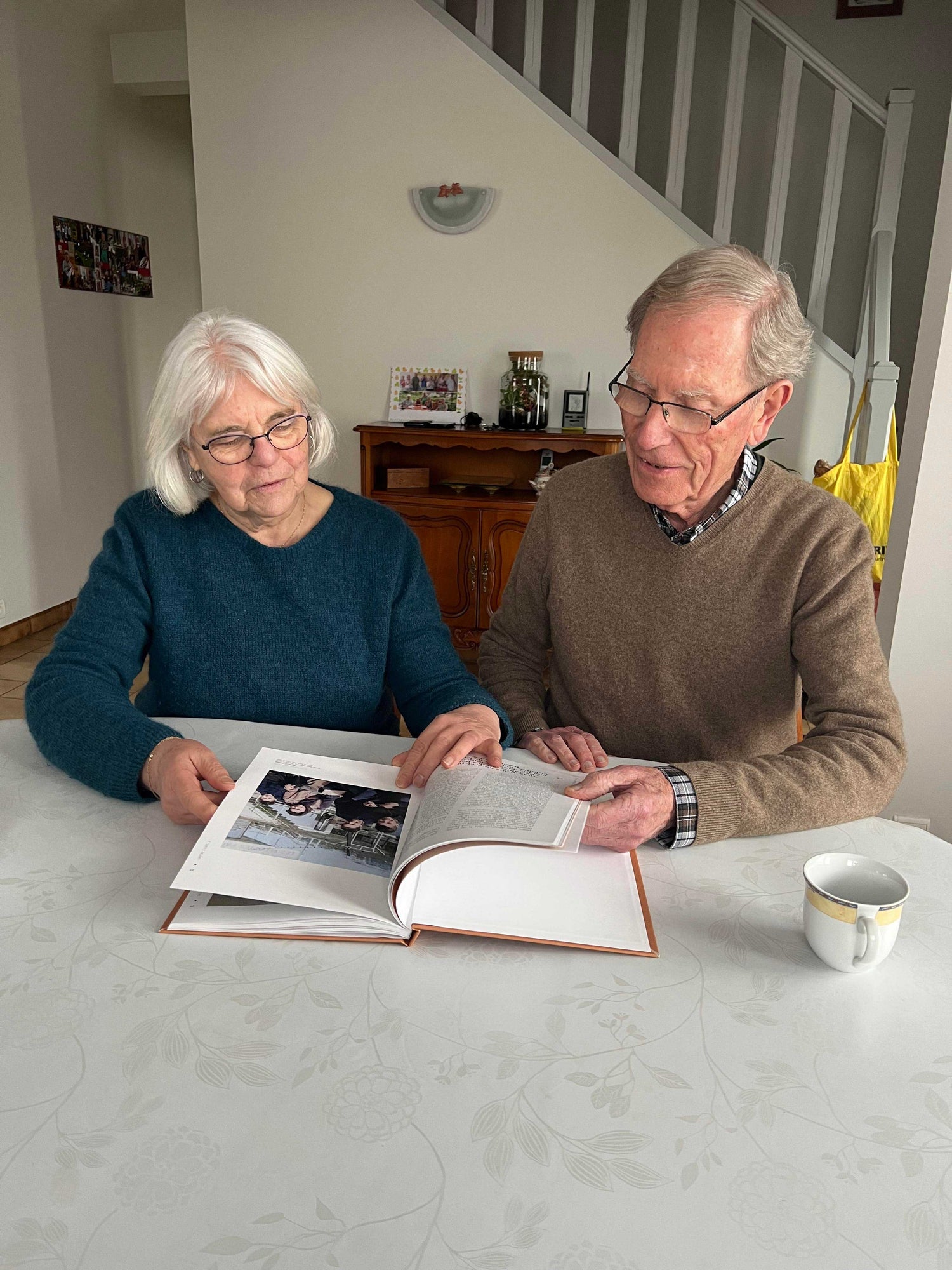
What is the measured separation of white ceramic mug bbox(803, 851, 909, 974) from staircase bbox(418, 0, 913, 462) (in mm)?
2772

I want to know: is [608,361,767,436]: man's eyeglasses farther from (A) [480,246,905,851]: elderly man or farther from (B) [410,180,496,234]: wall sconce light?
(B) [410,180,496,234]: wall sconce light

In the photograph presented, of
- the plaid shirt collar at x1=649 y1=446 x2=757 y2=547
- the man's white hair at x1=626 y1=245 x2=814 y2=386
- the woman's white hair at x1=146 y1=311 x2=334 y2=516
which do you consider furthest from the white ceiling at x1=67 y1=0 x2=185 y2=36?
the plaid shirt collar at x1=649 y1=446 x2=757 y2=547

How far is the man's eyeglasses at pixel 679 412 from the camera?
123 centimetres

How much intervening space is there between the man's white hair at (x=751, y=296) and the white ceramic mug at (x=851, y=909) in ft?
2.26

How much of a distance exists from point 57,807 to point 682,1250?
84 centimetres

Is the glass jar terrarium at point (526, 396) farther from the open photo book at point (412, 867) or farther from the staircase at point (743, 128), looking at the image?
the open photo book at point (412, 867)

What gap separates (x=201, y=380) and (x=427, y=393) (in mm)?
2842

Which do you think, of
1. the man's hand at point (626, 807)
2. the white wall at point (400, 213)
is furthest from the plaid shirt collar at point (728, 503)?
the white wall at point (400, 213)

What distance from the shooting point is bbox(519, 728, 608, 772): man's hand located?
3.88ft

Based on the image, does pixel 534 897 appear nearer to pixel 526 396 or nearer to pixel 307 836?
pixel 307 836

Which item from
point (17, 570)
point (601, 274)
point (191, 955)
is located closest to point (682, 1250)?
point (191, 955)

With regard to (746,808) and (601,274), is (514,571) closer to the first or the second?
(746,808)

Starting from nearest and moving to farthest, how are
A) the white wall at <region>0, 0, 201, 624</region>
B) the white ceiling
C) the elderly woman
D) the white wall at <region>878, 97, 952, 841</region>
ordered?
the elderly woman < the white wall at <region>878, 97, 952, 841</region> < the white wall at <region>0, 0, 201, 624</region> < the white ceiling

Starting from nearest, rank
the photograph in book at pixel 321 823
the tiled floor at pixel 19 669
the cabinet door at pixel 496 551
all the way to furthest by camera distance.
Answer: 1. the photograph in book at pixel 321 823
2. the tiled floor at pixel 19 669
3. the cabinet door at pixel 496 551
